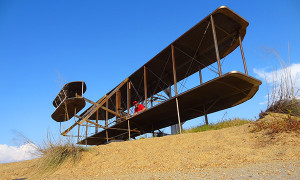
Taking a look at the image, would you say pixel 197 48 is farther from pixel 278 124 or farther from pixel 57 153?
pixel 57 153

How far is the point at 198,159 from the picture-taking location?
16.6ft

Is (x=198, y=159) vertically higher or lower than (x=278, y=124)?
lower

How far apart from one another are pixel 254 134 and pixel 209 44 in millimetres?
6848

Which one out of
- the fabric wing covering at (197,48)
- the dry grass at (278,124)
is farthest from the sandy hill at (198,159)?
the fabric wing covering at (197,48)

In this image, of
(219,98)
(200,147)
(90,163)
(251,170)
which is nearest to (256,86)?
(219,98)

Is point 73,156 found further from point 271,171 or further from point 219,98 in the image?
point 219,98

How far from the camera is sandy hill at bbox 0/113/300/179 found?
3896 mm

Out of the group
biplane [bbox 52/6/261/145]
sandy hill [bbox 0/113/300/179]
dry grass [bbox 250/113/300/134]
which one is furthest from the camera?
biplane [bbox 52/6/261/145]

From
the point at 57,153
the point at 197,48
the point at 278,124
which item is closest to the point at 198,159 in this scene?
the point at 278,124

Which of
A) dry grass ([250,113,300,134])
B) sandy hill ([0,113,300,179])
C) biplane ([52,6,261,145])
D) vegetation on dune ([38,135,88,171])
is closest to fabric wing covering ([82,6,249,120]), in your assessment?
biplane ([52,6,261,145])

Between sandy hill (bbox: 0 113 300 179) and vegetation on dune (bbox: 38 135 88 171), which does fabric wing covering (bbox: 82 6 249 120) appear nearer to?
sandy hill (bbox: 0 113 300 179)

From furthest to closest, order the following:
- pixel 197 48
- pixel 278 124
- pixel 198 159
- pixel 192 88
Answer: pixel 197 48
pixel 192 88
pixel 278 124
pixel 198 159

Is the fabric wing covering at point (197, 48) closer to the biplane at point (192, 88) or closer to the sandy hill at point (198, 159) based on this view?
the biplane at point (192, 88)

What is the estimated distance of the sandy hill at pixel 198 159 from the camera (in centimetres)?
390
